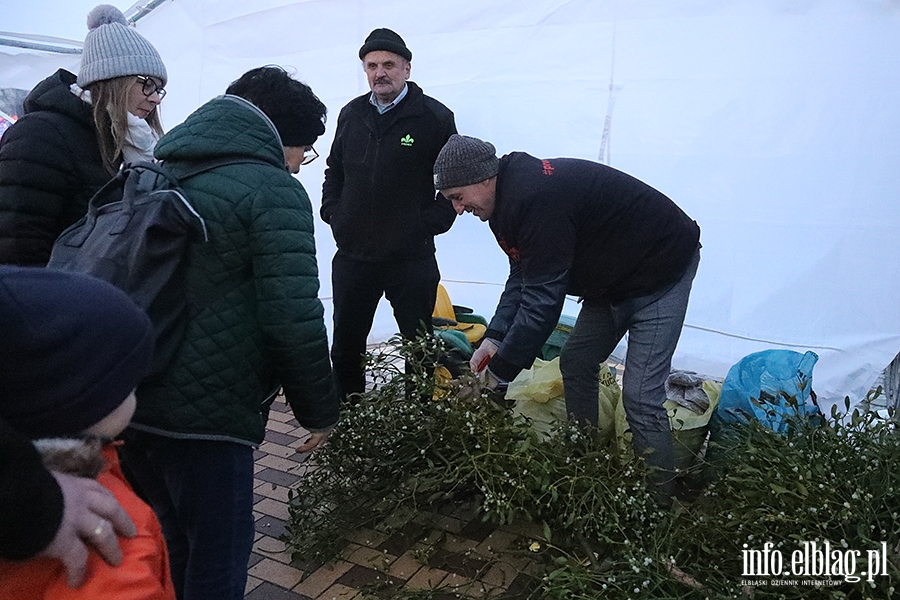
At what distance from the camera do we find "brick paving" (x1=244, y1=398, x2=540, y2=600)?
2428mm

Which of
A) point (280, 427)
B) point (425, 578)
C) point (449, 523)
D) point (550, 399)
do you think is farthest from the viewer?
point (280, 427)

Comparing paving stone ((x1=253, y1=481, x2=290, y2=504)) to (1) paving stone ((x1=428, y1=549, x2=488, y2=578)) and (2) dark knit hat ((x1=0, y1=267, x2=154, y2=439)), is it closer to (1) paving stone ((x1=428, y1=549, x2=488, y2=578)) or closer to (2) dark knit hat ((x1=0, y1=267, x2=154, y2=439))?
(1) paving stone ((x1=428, y1=549, x2=488, y2=578))

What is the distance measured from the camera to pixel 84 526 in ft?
3.29

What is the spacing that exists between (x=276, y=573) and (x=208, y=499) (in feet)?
3.43

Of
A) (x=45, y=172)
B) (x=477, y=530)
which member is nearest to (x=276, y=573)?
(x=477, y=530)

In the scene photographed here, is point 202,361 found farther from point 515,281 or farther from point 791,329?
point 791,329

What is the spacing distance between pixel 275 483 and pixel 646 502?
1698mm

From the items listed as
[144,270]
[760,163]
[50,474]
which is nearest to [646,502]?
[144,270]

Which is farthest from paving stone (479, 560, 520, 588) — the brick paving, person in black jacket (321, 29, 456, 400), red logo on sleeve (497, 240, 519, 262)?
person in black jacket (321, 29, 456, 400)

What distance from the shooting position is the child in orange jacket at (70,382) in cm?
97

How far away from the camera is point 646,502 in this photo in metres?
2.41

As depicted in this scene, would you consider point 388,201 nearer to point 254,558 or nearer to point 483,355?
point 483,355

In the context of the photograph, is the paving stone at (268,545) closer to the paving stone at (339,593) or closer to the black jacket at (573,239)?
the paving stone at (339,593)

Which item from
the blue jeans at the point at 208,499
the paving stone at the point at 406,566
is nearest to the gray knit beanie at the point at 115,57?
the blue jeans at the point at 208,499
